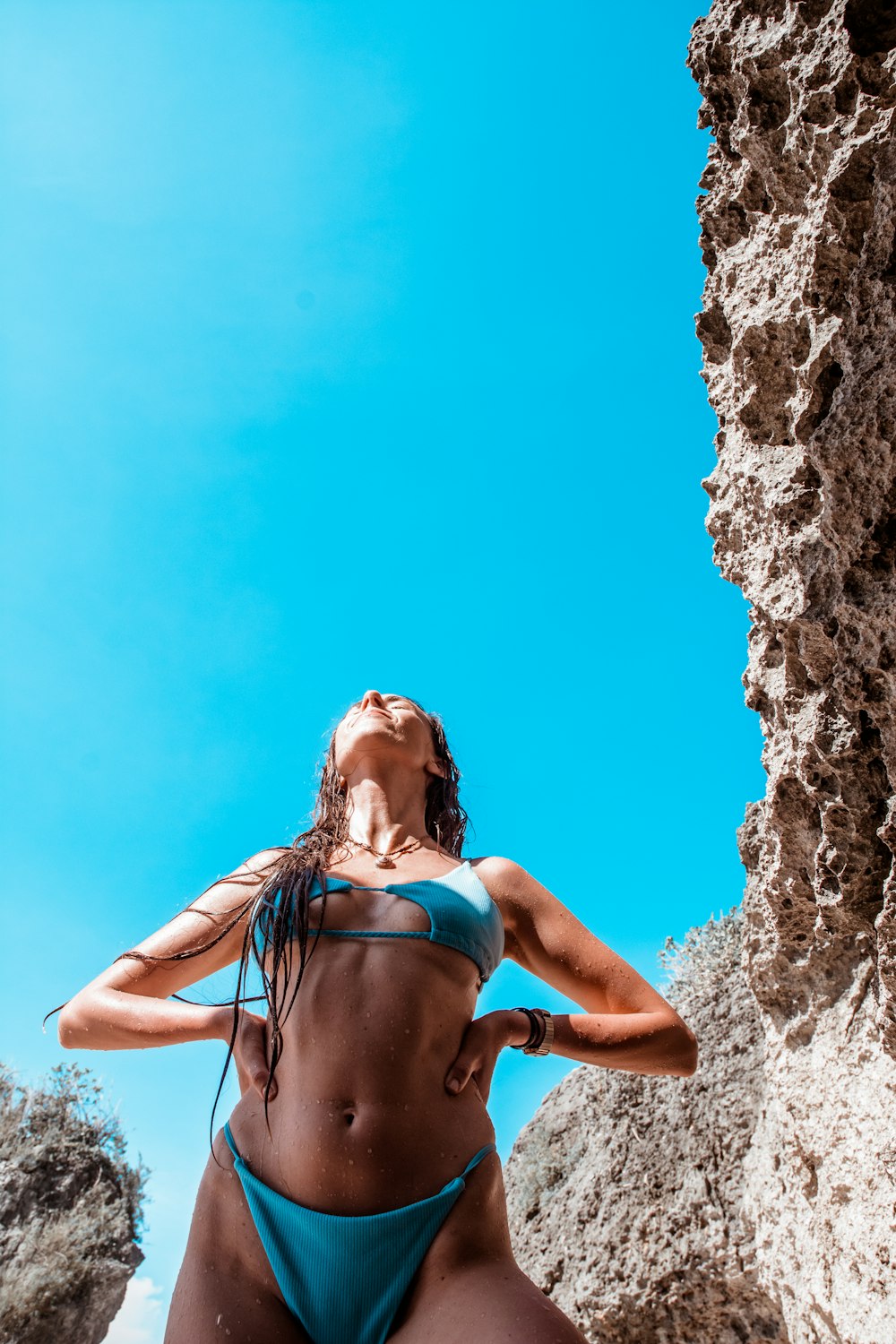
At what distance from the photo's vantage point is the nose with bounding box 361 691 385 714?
3089 millimetres

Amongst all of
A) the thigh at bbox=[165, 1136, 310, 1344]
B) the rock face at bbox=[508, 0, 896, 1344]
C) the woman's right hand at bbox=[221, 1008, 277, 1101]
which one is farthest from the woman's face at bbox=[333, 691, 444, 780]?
the thigh at bbox=[165, 1136, 310, 1344]

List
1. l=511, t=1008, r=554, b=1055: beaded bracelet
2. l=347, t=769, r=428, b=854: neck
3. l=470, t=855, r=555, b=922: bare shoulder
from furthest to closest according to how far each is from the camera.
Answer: l=347, t=769, r=428, b=854: neck → l=470, t=855, r=555, b=922: bare shoulder → l=511, t=1008, r=554, b=1055: beaded bracelet

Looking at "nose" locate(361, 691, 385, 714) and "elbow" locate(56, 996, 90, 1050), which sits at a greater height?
"nose" locate(361, 691, 385, 714)

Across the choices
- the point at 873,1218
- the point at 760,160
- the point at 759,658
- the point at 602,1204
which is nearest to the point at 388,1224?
the point at 873,1218

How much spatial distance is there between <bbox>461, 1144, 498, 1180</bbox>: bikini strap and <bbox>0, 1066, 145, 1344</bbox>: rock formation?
25.4ft

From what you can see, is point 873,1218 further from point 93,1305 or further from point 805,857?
point 93,1305

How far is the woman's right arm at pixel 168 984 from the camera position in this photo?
2213 mm

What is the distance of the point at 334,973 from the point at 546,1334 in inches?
32.4

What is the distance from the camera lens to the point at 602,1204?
3.80 meters

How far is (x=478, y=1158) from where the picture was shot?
6.40 feet

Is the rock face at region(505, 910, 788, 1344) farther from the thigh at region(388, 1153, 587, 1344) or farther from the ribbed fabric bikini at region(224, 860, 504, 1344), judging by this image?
the ribbed fabric bikini at region(224, 860, 504, 1344)

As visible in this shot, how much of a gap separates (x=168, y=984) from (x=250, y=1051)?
42cm

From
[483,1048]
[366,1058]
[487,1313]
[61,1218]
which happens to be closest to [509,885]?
[483,1048]

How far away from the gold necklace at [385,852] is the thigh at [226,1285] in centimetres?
86
